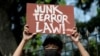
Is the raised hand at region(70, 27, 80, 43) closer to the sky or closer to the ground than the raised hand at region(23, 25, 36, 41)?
closer to the ground

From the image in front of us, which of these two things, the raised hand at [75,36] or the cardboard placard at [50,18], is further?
the cardboard placard at [50,18]

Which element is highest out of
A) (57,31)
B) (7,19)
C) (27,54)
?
(57,31)

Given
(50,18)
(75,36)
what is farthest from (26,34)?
(50,18)

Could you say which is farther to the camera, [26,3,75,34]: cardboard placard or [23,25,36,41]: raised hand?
[26,3,75,34]: cardboard placard

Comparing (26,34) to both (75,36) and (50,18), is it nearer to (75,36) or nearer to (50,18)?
(75,36)

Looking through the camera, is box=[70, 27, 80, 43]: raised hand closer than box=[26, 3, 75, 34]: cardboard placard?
Yes

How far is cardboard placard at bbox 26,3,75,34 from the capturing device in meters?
4.47

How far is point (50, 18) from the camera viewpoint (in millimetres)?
4605

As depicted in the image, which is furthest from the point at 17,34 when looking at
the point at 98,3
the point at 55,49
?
the point at 55,49

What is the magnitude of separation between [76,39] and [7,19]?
740cm

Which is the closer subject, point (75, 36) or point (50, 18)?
point (75, 36)

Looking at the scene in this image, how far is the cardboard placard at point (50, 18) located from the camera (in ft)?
14.7

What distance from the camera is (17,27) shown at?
12.4 metres

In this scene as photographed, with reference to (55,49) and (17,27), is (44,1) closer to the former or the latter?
(17,27)
